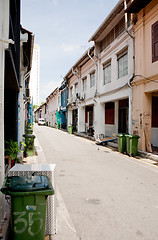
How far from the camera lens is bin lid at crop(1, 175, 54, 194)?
2.28m

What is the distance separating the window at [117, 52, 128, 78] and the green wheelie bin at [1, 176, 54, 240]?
34.9 feet

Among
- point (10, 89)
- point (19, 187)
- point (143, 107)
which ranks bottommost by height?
point (19, 187)

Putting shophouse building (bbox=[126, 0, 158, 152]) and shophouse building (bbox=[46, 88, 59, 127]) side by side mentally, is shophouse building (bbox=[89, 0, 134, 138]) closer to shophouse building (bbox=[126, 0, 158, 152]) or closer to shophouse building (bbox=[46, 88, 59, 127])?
shophouse building (bbox=[126, 0, 158, 152])

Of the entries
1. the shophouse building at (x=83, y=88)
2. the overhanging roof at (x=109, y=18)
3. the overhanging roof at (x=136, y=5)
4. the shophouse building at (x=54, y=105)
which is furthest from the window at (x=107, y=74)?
the shophouse building at (x=54, y=105)

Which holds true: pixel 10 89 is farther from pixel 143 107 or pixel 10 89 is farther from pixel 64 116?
pixel 64 116

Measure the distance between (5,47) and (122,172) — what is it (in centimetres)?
550

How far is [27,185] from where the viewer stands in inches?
92.5

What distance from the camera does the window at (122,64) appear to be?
455 inches

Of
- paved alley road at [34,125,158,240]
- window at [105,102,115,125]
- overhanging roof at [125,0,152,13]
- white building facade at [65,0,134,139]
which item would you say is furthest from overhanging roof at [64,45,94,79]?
paved alley road at [34,125,158,240]

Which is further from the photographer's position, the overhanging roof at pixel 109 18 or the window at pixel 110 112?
the window at pixel 110 112

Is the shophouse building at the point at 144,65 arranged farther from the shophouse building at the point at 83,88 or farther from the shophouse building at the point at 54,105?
the shophouse building at the point at 54,105

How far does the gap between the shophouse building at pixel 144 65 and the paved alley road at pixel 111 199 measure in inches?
109

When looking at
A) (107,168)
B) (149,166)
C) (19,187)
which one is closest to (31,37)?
(107,168)

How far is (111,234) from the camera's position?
299 cm
